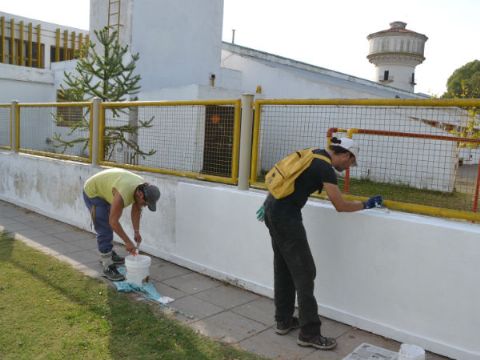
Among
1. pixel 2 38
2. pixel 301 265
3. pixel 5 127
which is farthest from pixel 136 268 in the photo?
pixel 2 38

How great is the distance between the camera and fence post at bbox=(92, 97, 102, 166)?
22.8 feet

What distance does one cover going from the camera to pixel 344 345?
370cm

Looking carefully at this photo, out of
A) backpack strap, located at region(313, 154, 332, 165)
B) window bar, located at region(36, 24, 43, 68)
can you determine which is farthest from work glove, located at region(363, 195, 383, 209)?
window bar, located at region(36, 24, 43, 68)

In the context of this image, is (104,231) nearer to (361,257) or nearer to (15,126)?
(361,257)

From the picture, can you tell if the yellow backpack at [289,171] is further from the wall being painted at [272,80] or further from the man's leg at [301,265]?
the wall being painted at [272,80]

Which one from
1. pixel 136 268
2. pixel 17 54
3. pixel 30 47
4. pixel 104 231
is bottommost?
pixel 136 268

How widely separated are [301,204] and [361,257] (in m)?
0.76

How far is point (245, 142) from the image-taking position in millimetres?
4914

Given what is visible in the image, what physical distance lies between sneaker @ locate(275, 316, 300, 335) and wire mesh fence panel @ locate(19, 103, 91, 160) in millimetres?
5848

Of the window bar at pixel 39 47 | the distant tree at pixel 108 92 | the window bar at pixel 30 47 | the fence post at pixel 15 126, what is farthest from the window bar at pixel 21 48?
the fence post at pixel 15 126

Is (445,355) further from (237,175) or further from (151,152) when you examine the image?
(151,152)

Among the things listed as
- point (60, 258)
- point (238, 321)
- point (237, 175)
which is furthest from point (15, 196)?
point (238, 321)

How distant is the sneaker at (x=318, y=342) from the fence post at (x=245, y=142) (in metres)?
1.82

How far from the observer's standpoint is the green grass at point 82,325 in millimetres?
3455
